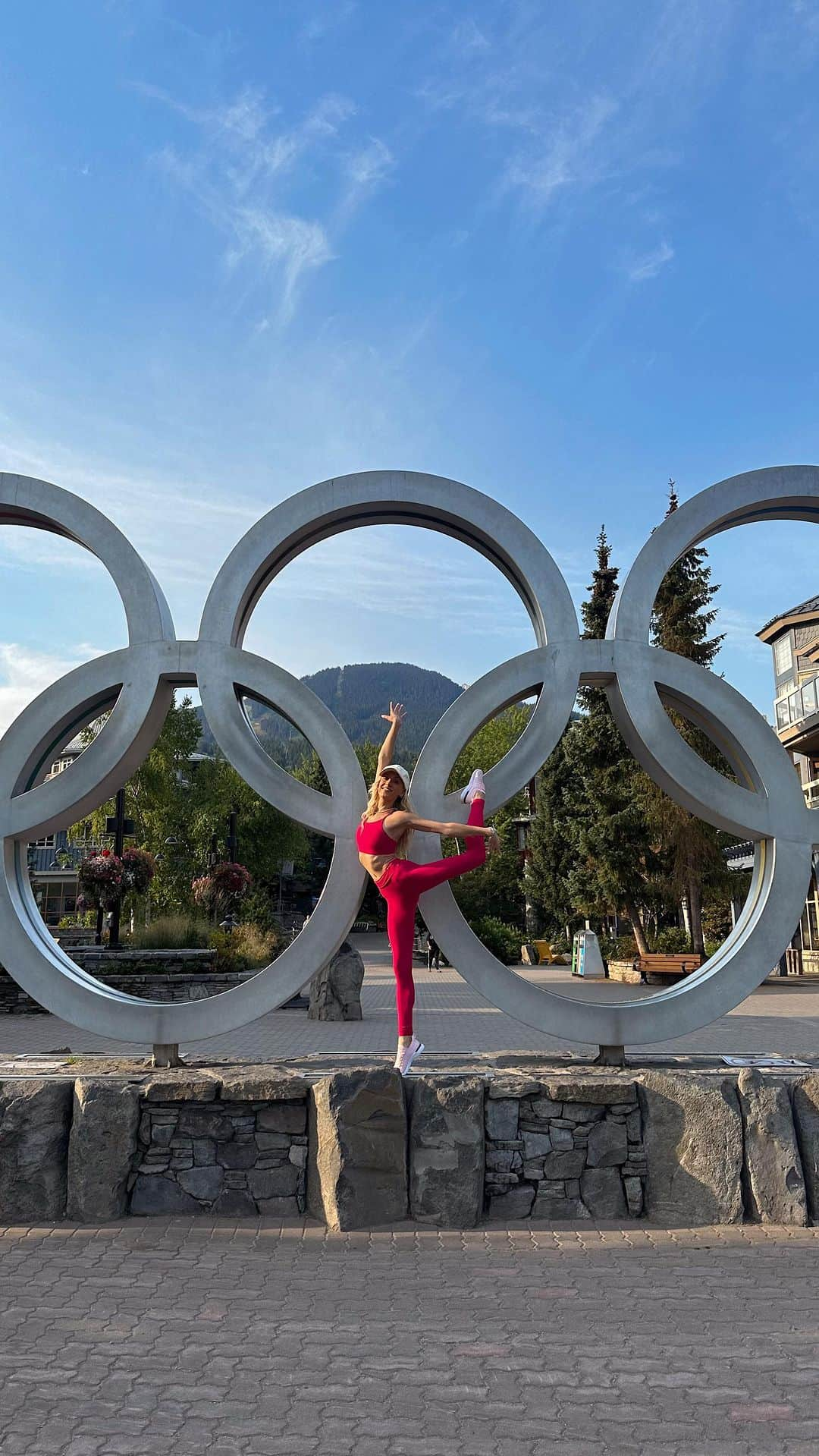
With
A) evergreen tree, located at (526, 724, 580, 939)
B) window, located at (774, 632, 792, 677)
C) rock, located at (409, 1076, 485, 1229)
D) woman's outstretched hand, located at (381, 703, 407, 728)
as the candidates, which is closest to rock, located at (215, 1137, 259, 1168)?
rock, located at (409, 1076, 485, 1229)

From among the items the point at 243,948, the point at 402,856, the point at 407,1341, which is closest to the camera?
the point at 407,1341

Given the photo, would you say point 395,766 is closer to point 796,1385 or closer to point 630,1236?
point 630,1236

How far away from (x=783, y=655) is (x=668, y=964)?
20133 millimetres

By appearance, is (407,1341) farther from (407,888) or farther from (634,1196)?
(407,888)

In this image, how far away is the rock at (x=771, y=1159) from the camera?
5.92 meters

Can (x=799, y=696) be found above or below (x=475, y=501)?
above

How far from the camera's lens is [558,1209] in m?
6.01

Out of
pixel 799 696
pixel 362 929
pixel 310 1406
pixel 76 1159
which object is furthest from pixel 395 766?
pixel 362 929

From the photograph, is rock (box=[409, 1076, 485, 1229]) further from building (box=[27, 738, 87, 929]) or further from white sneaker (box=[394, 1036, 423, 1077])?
building (box=[27, 738, 87, 929])

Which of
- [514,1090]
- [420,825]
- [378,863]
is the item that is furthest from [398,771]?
[514,1090]

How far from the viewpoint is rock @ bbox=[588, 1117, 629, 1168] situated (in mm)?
6051

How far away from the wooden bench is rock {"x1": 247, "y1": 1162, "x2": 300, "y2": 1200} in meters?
17.6

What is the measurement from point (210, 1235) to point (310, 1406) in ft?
7.06

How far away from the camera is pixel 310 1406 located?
3.70 m
